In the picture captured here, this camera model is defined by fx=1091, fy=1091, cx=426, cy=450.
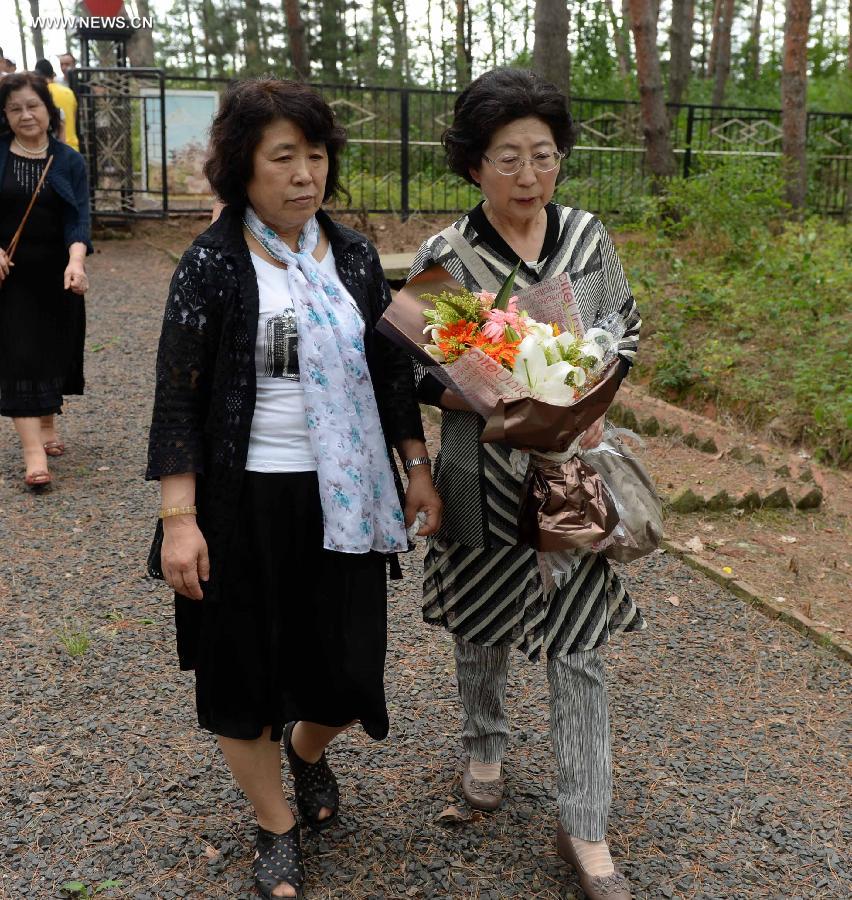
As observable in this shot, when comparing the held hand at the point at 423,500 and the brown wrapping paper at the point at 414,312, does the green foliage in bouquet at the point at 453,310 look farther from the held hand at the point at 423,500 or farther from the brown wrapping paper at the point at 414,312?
the held hand at the point at 423,500

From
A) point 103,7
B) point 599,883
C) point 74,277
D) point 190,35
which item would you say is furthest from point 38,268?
point 190,35

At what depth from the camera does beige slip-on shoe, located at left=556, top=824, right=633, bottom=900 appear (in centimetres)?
264

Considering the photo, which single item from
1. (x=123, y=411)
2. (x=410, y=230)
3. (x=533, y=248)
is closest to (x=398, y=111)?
(x=410, y=230)

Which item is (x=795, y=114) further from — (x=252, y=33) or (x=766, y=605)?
(x=252, y=33)

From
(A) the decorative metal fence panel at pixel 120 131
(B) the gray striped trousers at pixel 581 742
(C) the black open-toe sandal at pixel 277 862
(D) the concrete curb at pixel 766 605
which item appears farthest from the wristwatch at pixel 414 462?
(A) the decorative metal fence panel at pixel 120 131

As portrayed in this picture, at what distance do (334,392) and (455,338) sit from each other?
304 millimetres

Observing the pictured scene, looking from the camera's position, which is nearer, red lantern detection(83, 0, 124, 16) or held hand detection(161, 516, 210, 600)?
held hand detection(161, 516, 210, 600)

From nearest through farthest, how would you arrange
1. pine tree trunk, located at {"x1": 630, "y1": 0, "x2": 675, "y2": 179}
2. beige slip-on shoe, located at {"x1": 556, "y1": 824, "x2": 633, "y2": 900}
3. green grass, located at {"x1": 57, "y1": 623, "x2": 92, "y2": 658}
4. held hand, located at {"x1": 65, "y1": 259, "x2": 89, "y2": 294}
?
beige slip-on shoe, located at {"x1": 556, "y1": 824, "x2": 633, "y2": 900} < green grass, located at {"x1": 57, "y1": 623, "x2": 92, "y2": 658} < held hand, located at {"x1": 65, "y1": 259, "x2": 89, "y2": 294} < pine tree trunk, located at {"x1": 630, "y1": 0, "x2": 675, "y2": 179}

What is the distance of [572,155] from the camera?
1598 cm

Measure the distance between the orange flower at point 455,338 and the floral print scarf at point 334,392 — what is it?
22 centimetres

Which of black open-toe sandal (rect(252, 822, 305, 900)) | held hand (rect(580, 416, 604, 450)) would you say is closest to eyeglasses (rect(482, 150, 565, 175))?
held hand (rect(580, 416, 604, 450))

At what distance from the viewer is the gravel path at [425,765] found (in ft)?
9.36

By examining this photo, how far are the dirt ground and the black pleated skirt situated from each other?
7.97 feet

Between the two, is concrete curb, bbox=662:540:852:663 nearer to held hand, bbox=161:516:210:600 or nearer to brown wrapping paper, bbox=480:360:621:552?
brown wrapping paper, bbox=480:360:621:552
